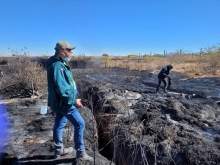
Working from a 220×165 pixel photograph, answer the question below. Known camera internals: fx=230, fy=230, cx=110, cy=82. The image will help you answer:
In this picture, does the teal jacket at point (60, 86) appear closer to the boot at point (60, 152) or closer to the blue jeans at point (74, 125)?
the blue jeans at point (74, 125)

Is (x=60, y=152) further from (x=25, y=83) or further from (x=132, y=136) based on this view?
(x=25, y=83)

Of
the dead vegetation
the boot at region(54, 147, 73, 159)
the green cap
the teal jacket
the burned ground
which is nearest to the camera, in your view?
the teal jacket

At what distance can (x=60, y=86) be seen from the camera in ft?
9.50

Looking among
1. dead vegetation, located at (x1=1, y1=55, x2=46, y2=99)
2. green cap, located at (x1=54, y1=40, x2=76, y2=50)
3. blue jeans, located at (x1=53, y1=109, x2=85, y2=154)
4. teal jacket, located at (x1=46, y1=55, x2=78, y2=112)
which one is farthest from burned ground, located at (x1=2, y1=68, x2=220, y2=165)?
dead vegetation, located at (x1=1, y1=55, x2=46, y2=99)

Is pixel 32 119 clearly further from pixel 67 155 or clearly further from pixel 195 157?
pixel 195 157

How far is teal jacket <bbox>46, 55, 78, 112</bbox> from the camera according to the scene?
9.54 feet

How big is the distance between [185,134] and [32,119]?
3927mm

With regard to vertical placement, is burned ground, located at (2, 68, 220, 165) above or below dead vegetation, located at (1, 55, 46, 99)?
below

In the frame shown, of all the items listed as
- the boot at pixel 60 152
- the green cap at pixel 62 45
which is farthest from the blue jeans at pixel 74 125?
the green cap at pixel 62 45

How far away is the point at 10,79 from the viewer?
1139 centimetres

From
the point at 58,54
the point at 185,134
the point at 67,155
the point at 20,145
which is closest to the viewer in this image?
the point at 58,54

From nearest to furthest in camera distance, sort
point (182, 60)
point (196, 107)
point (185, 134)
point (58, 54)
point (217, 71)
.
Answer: point (58, 54) → point (185, 134) → point (196, 107) → point (217, 71) → point (182, 60)

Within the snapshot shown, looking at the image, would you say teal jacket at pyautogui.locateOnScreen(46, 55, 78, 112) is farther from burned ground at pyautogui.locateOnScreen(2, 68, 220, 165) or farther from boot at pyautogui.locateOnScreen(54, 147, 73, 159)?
boot at pyautogui.locateOnScreen(54, 147, 73, 159)

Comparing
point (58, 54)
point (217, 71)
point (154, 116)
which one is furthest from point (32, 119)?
point (217, 71)
